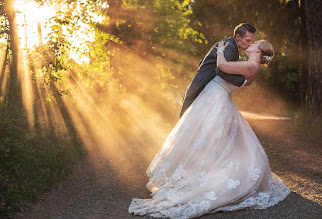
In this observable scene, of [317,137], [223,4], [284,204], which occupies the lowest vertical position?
[317,137]

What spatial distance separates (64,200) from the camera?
221 inches

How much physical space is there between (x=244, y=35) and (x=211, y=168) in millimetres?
1850

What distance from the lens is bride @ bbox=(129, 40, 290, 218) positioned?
15.1 ft

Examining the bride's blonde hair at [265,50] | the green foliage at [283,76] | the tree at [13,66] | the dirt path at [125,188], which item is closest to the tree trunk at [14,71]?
the tree at [13,66]

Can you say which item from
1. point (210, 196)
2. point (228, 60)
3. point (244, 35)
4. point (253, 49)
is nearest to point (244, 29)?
Result: point (244, 35)

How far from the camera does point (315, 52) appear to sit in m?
11.5

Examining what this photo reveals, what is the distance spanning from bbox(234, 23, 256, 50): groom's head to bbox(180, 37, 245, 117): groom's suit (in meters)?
0.09

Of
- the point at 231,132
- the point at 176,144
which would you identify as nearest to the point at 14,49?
the point at 176,144

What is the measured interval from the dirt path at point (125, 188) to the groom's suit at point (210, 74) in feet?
5.60

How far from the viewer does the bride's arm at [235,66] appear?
15.5 feet

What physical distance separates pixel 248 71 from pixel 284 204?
1.86m

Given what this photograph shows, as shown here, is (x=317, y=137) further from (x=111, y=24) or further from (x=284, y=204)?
(x=111, y=24)

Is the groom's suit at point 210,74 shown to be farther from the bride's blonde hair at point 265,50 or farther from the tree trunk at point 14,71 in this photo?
the tree trunk at point 14,71

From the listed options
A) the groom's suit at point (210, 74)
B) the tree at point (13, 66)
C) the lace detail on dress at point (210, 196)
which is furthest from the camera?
the tree at point (13, 66)
